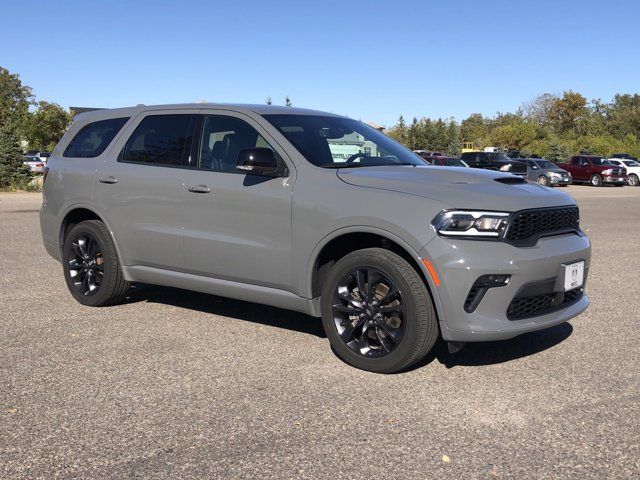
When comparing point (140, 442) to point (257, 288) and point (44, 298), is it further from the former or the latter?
point (44, 298)

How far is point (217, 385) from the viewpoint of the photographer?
163 inches

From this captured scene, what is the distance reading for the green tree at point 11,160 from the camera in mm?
23219

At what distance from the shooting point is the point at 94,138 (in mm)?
6266

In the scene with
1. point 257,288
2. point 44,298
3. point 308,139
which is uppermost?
point 308,139

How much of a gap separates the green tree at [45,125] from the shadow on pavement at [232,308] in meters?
48.0

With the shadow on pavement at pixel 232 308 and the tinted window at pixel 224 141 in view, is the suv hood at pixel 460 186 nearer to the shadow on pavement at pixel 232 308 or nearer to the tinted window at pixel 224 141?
the tinted window at pixel 224 141

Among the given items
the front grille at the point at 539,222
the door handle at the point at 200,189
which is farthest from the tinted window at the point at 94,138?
the front grille at the point at 539,222

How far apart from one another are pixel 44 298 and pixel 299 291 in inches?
126

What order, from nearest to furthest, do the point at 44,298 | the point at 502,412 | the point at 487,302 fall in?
1. the point at 502,412
2. the point at 487,302
3. the point at 44,298

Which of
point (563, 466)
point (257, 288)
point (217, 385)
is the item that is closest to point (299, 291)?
point (257, 288)

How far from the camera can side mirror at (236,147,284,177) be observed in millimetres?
4645

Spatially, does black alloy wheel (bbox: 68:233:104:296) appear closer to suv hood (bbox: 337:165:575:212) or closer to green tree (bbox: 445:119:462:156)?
suv hood (bbox: 337:165:575:212)

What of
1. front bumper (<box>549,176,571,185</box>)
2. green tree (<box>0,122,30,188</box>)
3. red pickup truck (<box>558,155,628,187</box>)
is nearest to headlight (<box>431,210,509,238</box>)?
green tree (<box>0,122,30,188</box>)

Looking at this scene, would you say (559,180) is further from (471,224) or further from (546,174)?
(471,224)
